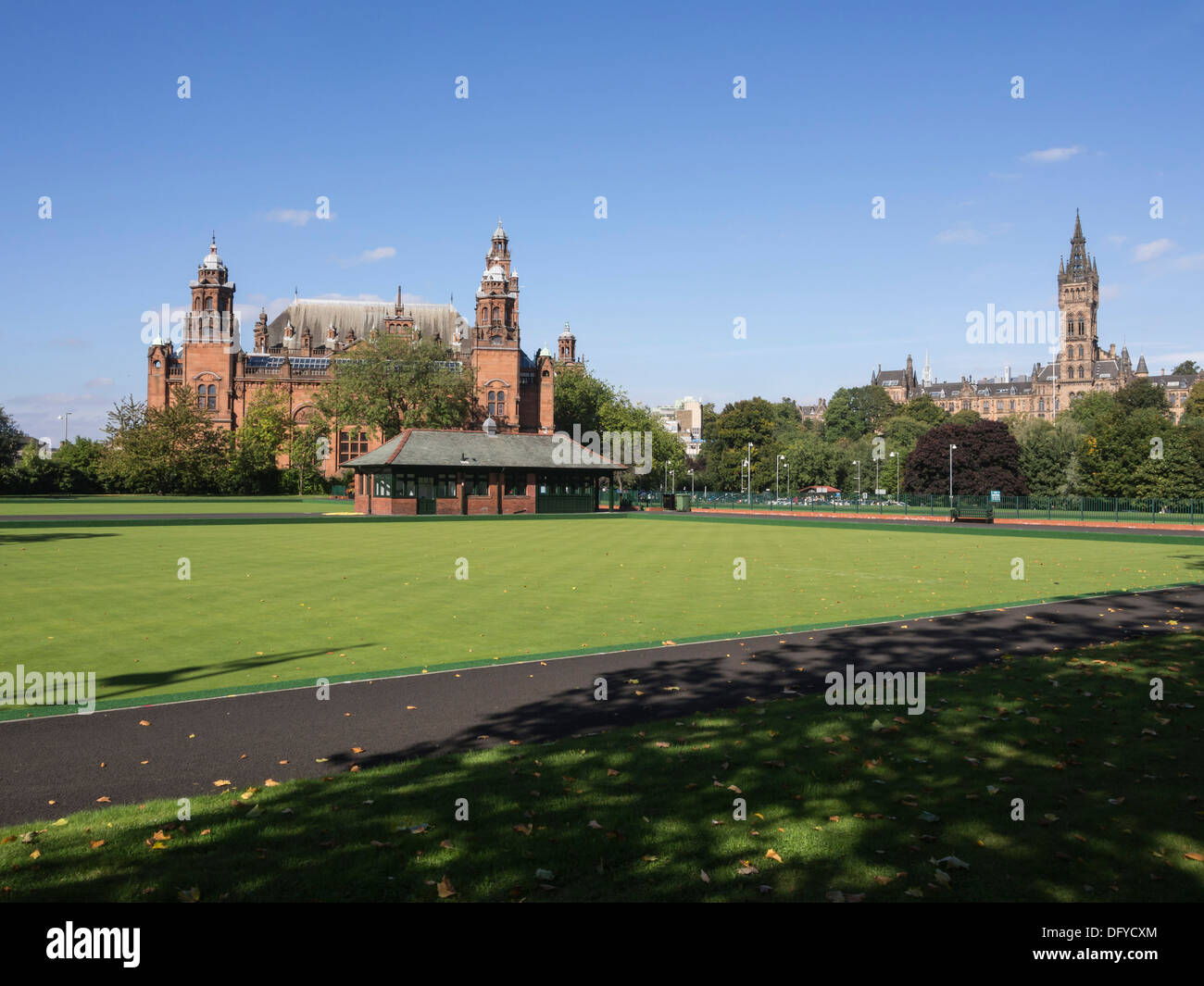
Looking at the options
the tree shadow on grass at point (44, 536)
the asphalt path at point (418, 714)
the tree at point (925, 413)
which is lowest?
the asphalt path at point (418, 714)

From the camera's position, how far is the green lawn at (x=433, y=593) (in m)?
11.4

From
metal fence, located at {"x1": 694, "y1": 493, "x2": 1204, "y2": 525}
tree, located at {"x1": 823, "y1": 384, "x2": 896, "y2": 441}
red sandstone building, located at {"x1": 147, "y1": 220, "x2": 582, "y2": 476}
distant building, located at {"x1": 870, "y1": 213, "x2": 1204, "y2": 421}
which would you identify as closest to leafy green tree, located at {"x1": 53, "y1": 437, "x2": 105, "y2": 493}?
red sandstone building, located at {"x1": 147, "y1": 220, "x2": 582, "y2": 476}

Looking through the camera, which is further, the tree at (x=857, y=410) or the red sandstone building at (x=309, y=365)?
the tree at (x=857, y=410)

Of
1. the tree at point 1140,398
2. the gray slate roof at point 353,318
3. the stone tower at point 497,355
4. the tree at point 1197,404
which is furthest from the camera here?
the tree at point 1197,404

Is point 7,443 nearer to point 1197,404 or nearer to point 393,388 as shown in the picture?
point 393,388

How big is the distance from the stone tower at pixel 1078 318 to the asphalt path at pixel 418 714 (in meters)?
202

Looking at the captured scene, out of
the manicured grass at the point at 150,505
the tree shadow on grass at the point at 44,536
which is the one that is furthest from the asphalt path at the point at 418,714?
the manicured grass at the point at 150,505

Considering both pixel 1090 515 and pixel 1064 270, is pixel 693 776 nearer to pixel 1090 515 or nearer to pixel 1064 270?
pixel 1090 515

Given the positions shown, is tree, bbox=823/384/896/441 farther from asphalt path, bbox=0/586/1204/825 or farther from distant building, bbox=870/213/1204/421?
asphalt path, bbox=0/586/1204/825

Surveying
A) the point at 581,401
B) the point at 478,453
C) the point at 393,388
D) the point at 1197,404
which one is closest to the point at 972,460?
the point at 581,401

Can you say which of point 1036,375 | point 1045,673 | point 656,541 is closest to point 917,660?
point 1045,673

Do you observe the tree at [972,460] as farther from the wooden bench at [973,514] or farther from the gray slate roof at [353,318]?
the gray slate roof at [353,318]

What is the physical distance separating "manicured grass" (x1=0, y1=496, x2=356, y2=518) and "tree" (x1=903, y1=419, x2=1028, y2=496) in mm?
61101

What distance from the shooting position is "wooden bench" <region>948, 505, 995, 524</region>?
51.3 metres
